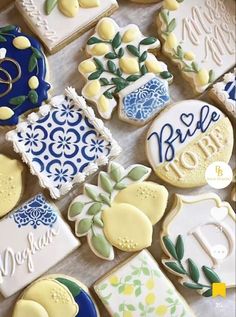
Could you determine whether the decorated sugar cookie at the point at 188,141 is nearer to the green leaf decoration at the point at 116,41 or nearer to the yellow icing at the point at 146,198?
the yellow icing at the point at 146,198

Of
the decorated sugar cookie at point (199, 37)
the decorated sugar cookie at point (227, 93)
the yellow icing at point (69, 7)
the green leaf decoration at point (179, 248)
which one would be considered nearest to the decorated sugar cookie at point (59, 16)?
the yellow icing at point (69, 7)

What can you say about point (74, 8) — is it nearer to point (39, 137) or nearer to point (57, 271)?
point (39, 137)

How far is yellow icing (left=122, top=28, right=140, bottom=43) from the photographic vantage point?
0.96m

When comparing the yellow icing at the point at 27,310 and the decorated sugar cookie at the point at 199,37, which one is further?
the decorated sugar cookie at the point at 199,37

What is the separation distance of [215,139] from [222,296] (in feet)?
0.84

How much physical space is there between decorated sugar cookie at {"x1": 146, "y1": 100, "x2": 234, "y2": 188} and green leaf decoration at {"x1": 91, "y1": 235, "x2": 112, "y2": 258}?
0.14m

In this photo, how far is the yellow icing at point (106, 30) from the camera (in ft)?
3.13

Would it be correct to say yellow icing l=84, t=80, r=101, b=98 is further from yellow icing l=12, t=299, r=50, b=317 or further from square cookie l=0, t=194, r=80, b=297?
yellow icing l=12, t=299, r=50, b=317

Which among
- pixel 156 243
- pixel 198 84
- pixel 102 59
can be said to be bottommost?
pixel 156 243

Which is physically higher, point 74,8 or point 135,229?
point 74,8

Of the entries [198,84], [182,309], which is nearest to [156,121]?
[198,84]

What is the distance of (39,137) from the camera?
36.2 inches

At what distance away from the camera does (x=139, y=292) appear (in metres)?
0.90

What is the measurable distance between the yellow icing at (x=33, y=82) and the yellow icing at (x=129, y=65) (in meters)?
Result: 0.14
